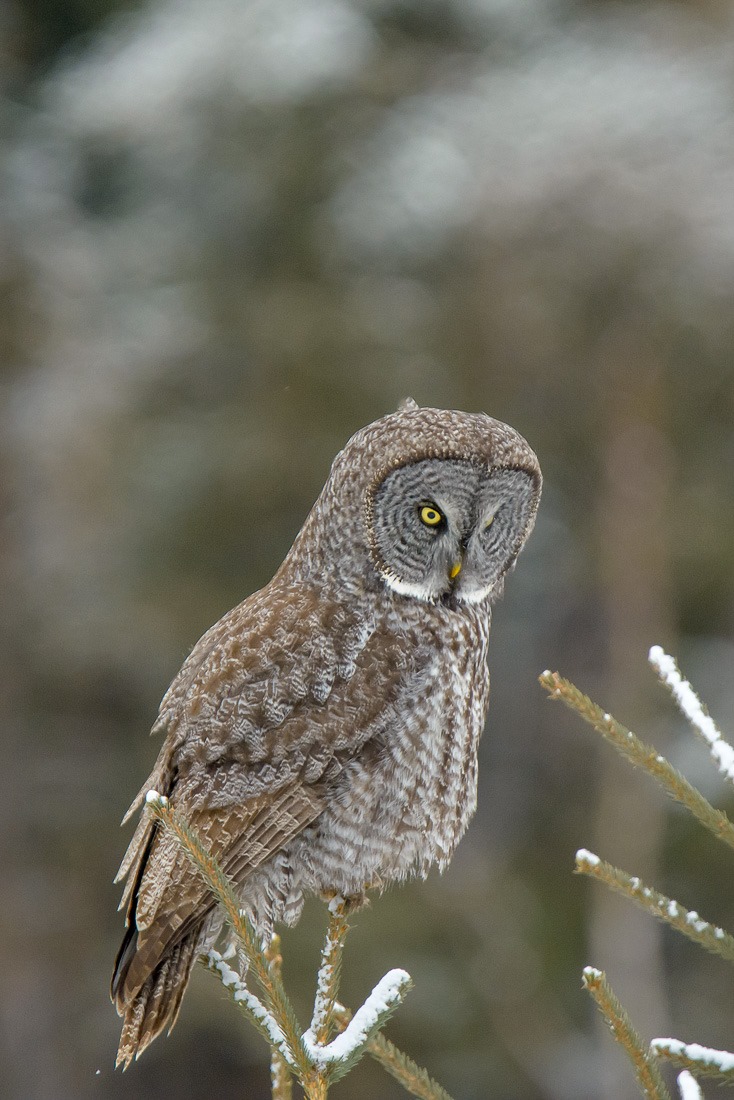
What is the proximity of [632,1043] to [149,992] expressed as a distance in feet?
3.47

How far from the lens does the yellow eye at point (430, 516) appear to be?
2.81 m

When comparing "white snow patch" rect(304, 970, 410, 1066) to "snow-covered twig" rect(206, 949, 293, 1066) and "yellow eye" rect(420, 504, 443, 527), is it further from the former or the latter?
"yellow eye" rect(420, 504, 443, 527)

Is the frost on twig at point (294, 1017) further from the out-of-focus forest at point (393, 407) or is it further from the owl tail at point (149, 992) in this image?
the out-of-focus forest at point (393, 407)

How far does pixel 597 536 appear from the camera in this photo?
10609mm

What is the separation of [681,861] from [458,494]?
28.5ft

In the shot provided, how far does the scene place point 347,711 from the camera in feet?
8.77

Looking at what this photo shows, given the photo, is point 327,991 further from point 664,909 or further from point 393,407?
point 393,407

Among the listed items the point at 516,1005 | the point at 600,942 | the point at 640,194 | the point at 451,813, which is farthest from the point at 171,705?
the point at 640,194

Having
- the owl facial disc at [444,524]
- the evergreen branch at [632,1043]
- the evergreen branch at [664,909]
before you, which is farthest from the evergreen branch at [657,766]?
the owl facial disc at [444,524]

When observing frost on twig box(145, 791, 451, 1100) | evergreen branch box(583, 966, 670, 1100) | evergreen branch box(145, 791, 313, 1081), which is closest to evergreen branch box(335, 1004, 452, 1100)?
frost on twig box(145, 791, 451, 1100)

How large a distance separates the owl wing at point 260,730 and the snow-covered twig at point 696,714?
984mm

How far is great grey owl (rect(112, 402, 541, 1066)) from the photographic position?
103 inches

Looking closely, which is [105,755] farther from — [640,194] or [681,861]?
[640,194]

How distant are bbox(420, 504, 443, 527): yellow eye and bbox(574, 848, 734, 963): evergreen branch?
1.14m
